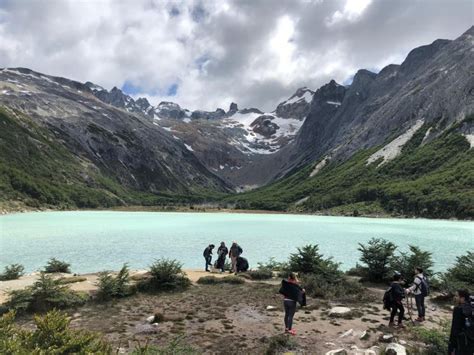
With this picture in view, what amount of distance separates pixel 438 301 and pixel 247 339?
1209 cm

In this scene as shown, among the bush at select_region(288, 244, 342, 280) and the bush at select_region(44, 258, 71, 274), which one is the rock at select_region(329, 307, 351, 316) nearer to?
the bush at select_region(288, 244, 342, 280)

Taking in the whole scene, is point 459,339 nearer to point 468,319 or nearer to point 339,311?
point 468,319

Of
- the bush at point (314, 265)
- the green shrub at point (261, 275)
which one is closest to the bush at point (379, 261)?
the bush at point (314, 265)

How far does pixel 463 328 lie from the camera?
10195 millimetres

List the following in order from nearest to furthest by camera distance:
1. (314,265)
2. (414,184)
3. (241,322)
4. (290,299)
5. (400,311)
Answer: (290,299) < (400,311) < (241,322) < (314,265) < (414,184)

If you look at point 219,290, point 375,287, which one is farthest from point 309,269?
point 219,290

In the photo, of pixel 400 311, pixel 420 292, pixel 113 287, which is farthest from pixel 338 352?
pixel 113 287

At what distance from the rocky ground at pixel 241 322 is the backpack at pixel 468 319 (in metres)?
2.67

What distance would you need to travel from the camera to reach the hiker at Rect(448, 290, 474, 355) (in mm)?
10031

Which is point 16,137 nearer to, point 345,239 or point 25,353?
point 345,239

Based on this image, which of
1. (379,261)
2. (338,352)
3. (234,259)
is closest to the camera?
(338,352)

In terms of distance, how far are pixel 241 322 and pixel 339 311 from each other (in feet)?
15.4

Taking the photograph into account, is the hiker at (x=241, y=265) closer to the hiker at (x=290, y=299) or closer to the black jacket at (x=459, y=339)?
the hiker at (x=290, y=299)

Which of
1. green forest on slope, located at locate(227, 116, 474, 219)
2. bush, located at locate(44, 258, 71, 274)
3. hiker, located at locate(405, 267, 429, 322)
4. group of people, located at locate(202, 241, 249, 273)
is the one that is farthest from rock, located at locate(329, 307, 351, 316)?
green forest on slope, located at locate(227, 116, 474, 219)
